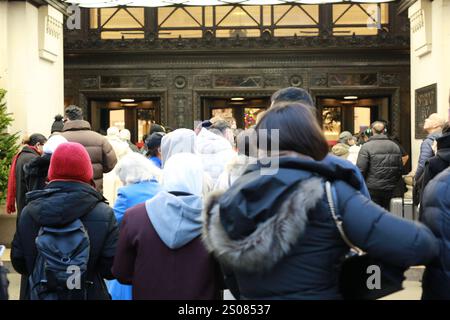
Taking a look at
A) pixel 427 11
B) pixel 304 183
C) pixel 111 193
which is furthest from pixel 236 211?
pixel 427 11

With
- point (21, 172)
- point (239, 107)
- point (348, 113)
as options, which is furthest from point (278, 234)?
point (348, 113)

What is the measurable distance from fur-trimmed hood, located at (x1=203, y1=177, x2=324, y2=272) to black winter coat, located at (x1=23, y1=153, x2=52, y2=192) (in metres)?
4.49

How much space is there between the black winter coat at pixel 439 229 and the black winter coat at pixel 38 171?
435cm

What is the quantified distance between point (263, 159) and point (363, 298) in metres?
0.70

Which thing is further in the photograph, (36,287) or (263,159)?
(36,287)

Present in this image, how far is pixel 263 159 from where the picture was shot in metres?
3.22

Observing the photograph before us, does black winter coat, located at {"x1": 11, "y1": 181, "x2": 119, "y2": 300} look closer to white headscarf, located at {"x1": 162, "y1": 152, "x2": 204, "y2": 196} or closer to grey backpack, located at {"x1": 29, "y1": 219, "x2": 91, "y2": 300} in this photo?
grey backpack, located at {"x1": 29, "y1": 219, "x2": 91, "y2": 300}

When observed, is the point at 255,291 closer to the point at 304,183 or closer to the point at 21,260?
the point at 304,183

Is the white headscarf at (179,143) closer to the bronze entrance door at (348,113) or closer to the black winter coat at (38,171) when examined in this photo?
the black winter coat at (38,171)

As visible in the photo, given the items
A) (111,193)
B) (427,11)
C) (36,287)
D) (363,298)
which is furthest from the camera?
(427,11)

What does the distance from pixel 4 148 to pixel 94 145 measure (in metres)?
2.43

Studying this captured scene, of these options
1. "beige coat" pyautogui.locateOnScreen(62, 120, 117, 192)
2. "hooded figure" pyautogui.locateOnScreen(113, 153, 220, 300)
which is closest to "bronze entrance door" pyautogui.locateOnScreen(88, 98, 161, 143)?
"beige coat" pyautogui.locateOnScreen(62, 120, 117, 192)

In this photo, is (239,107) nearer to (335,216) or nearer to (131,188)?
(131,188)

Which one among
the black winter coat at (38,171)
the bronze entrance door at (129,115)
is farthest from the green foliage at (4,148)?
the bronze entrance door at (129,115)
